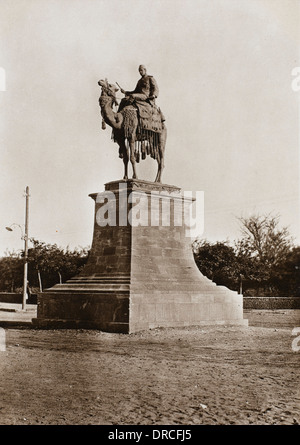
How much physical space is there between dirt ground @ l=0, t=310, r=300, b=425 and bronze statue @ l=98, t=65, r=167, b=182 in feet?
17.7

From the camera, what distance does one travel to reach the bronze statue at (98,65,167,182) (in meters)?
14.7

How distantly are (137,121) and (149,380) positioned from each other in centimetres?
898

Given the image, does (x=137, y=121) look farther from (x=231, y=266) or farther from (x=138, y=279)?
(x=231, y=266)

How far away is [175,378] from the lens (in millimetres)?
7312

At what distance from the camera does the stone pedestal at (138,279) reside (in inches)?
501

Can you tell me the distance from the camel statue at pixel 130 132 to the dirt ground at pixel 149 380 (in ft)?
17.2

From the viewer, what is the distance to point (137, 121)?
15.0 meters
